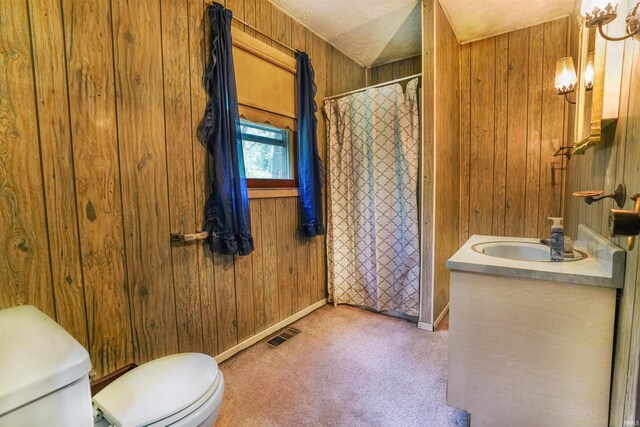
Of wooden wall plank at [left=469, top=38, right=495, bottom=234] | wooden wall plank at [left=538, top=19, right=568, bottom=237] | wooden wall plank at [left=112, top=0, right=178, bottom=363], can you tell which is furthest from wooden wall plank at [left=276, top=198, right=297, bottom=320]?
wooden wall plank at [left=538, top=19, right=568, bottom=237]

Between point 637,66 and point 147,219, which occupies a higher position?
point 637,66

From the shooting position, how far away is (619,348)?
961 millimetres

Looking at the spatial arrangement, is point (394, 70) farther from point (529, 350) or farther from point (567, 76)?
point (529, 350)

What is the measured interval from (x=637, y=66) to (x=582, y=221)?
1059mm

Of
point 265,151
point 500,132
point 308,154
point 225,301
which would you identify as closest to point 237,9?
point 265,151

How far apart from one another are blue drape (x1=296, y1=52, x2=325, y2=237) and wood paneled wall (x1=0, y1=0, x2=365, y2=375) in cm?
55

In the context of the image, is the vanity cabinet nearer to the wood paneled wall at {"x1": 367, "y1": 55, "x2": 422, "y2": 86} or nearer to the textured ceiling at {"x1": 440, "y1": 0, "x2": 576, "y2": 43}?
the textured ceiling at {"x1": 440, "y1": 0, "x2": 576, "y2": 43}

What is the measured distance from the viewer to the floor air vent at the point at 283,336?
216 cm

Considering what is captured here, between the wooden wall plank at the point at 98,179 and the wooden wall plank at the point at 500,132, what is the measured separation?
2862 millimetres

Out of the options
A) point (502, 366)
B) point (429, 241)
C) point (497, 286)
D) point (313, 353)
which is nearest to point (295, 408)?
point (313, 353)

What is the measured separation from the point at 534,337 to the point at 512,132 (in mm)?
2121

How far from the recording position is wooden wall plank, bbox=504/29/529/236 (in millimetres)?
2600

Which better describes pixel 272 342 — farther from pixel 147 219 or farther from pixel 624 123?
pixel 624 123

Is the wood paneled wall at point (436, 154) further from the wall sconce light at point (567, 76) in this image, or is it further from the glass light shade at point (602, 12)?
the glass light shade at point (602, 12)
